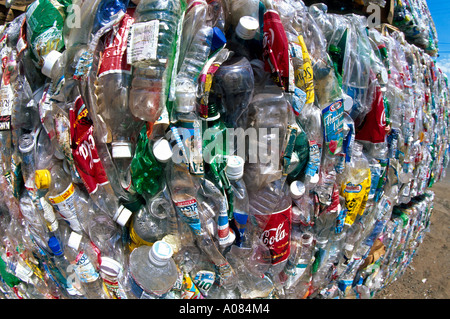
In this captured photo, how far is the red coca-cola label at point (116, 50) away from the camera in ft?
3.28

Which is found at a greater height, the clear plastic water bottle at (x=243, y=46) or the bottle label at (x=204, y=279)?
the clear plastic water bottle at (x=243, y=46)

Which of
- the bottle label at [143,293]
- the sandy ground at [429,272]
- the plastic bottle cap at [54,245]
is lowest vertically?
the sandy ground at [429,272]

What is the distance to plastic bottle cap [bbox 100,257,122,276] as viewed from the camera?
1.16 meters

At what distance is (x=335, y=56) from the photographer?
1.55 metres

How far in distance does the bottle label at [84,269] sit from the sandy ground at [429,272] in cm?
288

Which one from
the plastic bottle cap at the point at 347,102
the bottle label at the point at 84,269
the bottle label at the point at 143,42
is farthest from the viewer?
the plastic bottle cap at the point at 347,102

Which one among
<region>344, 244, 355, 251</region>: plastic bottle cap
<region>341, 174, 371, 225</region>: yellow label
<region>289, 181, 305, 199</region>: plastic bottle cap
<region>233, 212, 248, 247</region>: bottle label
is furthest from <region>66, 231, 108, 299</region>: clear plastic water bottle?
<region>344, 244, 355, 251</region>: plastic bottle cap

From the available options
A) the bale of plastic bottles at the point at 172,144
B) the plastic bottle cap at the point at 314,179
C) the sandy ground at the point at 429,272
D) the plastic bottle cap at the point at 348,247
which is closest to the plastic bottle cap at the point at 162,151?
the bale of plastic bottles at the point at 172,144

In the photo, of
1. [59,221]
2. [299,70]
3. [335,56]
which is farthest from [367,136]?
[59,221]

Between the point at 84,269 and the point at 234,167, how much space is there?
0.79 meters

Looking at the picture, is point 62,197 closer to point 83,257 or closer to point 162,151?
point 83,257

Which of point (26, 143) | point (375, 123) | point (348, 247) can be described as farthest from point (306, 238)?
point (26, 143)

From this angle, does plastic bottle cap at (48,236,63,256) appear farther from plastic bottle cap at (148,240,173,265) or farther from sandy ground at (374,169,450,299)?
sandy ground at (374,169,450,299)

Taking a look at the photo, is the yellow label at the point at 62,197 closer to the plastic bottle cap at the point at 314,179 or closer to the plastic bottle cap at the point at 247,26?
the plastic bottle cap at the point at 247,26
